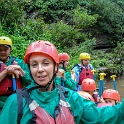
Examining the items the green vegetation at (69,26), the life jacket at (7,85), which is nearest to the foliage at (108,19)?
the green vegetation at (69,26)

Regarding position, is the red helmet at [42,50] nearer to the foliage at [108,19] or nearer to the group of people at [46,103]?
the group of people at [46,103]

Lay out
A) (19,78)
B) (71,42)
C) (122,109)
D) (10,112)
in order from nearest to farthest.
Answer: (10,112) → (122,109) → (19,78) → (71,42)

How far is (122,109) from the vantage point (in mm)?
1695

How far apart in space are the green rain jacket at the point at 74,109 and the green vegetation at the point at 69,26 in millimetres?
6426

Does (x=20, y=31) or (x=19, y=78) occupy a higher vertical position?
(x=20, y=31)

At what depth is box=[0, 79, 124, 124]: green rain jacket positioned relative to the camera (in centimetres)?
159

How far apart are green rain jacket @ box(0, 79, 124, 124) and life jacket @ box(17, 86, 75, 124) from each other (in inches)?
1.0

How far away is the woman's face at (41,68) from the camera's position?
5.33ft

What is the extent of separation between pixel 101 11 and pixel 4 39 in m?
13.7

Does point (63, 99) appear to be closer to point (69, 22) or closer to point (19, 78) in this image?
point (19, 78)

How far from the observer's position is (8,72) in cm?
284

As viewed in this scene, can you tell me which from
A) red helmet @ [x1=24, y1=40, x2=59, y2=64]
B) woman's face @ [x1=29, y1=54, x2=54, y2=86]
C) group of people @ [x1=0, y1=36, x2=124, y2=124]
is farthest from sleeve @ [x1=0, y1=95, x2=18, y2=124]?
red helmet @ [x1=24, y1=40, x2=59, y2=64]

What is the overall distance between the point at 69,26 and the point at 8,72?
31.0 ft

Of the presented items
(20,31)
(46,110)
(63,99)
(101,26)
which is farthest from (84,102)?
(101,26)
